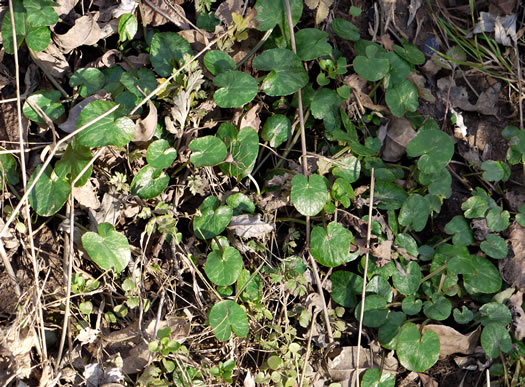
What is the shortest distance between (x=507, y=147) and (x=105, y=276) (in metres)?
1.72

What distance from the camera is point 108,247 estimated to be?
1574mm

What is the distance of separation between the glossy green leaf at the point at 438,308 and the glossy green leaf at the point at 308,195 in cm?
57

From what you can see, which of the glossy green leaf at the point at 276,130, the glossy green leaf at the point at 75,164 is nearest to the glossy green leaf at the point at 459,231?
the glossy green leaf at the point at 276,130

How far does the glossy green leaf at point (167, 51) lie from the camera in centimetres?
175

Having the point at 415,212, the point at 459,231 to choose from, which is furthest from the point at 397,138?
the point at 459,231

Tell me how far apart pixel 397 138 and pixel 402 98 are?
6.2 inches

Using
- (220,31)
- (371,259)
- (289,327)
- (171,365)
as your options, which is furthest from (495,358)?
(220,31)

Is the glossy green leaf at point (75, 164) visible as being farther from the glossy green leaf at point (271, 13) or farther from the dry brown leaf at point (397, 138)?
the dry brown leaf at point (397, 138)

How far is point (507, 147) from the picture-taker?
7.22 ft

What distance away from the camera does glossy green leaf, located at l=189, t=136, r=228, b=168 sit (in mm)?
1695

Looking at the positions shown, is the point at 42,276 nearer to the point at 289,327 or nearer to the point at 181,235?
the point at 181,235

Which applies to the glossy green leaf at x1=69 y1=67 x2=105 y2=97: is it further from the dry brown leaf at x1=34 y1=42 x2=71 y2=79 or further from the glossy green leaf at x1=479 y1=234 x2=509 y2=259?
the glossy green leaf at x1=479 y1=234 x2=509 y2=259

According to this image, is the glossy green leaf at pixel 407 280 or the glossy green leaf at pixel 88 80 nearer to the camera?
the glossy green leaf at pixel 88 80

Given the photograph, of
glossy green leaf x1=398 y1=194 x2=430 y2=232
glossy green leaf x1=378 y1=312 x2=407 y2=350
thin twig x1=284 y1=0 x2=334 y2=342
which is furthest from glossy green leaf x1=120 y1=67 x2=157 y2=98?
glossy green leaf x1=378 y1=312 x2=407 y2=350
